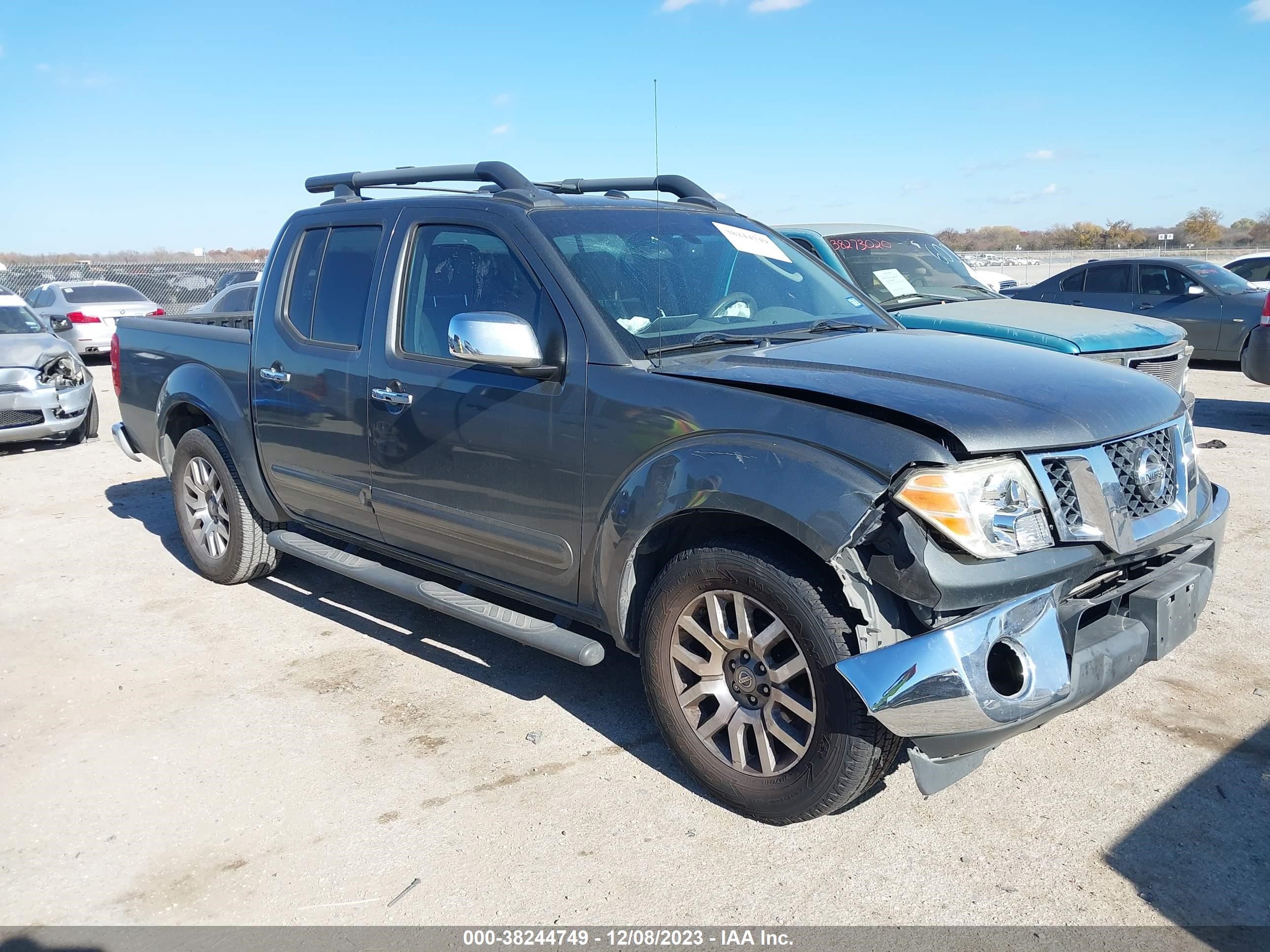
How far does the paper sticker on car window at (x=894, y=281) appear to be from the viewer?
7.86 m

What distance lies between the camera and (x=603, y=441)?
11.3 ft

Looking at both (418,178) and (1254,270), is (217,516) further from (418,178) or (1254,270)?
(1254,270)

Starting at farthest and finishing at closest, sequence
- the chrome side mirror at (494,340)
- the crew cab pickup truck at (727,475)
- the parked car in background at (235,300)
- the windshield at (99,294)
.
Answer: the windshield at (99,294)
the parked car in background at (235,300)
the chrome side mirror at (494,340)
the crew cab pickup truck at (727,475)

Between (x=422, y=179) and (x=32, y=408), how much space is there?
7.22 metres

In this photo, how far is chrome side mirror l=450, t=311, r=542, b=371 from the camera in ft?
11.3

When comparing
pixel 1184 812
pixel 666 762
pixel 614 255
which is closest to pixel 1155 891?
pixel 1184 812

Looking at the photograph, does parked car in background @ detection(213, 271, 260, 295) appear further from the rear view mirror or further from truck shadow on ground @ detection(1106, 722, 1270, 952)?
truck shadow on ground @ detection(1106, 722, 1270, 952)

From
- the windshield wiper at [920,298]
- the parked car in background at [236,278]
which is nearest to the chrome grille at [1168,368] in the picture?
the windshield wiper at [920,298]

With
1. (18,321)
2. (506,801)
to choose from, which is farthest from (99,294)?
(506,801)

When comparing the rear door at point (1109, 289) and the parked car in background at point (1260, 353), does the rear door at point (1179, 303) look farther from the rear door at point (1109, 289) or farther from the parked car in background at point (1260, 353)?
the parked car in background at point (1260, 353)

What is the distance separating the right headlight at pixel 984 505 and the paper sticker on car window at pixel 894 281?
17.1 feet

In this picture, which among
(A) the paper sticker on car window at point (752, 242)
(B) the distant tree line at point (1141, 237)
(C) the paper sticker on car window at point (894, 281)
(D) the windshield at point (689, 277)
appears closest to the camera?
(D) the windshield at point (689, 277)

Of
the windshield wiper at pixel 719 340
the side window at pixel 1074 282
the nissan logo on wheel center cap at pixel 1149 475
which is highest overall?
the windshield wiper at pixel 719 340

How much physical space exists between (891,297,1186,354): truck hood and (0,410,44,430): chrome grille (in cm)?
814
